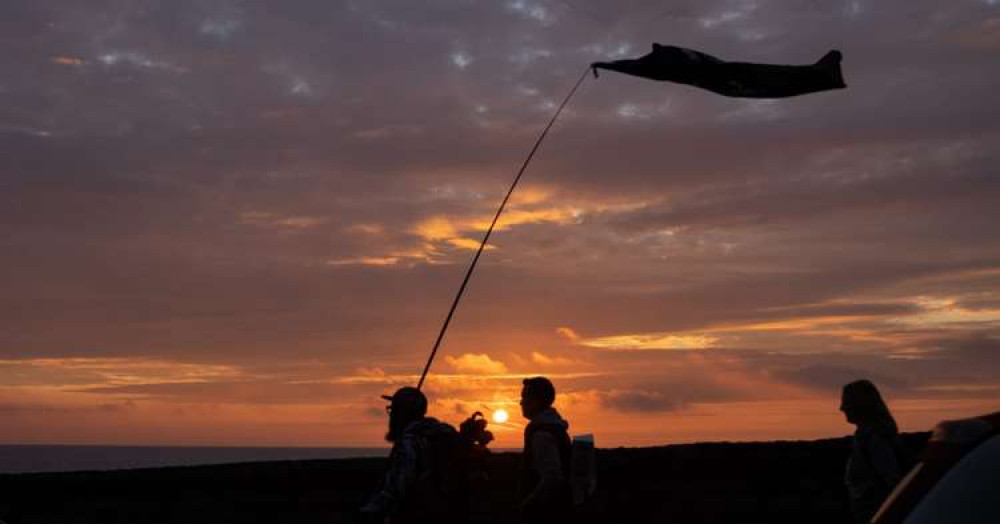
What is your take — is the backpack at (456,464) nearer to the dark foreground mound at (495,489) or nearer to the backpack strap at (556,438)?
the backpack strap at (556,438)

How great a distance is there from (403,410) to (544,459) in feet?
3.52

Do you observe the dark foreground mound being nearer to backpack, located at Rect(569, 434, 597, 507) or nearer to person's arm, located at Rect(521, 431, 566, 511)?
backpack, located at Rect(569, 434, 597, 507)

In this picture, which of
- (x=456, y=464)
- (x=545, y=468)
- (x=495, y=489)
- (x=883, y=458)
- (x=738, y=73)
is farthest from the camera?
(x=495, y=489)

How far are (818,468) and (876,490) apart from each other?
5124 mm

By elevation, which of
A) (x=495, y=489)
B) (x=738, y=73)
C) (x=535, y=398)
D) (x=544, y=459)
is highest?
(x=738, y=73)

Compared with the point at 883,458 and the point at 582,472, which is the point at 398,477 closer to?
the point at 582,472

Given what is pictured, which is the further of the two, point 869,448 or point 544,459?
point 544,459

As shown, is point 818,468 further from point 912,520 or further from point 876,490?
point 912,520

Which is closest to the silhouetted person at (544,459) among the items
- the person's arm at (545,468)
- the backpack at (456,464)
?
the person's arm at (545,468)

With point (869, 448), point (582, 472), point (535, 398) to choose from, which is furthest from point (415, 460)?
point (869, 448)

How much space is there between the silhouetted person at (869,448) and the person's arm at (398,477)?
105 inches

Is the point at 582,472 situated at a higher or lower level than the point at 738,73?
lower

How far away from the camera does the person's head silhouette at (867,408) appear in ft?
23.0

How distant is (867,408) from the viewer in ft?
23.1
